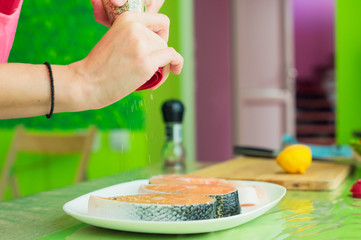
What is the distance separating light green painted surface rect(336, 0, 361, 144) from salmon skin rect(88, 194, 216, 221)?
3.07 metres

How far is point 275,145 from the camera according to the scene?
15.2 ft

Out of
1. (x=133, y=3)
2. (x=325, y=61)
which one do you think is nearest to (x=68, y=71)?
(x=133, y=3)

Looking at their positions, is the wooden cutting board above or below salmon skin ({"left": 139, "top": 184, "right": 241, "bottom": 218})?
below

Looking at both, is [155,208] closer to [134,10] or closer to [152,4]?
[134,10]

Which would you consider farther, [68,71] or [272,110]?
[272,110]

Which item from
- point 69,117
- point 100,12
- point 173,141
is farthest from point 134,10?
point 69,117

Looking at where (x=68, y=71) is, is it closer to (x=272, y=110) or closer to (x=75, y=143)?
(x=75, y=143)

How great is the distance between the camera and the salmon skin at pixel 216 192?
2.33 feet

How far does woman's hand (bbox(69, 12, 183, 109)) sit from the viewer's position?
26.7 inches

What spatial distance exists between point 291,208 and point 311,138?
26.7 ft

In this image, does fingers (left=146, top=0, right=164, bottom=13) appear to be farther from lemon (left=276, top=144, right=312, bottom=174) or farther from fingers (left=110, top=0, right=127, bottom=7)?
lemon (left=276, top=144, right=312, bottom=174)

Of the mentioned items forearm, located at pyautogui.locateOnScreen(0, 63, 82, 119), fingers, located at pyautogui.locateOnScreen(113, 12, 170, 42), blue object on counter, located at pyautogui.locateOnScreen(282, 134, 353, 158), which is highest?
fingers, located at pyautogui.locateOnScreen(113, 12, 170, 42)

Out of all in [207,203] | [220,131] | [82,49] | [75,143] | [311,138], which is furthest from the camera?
[311,138]

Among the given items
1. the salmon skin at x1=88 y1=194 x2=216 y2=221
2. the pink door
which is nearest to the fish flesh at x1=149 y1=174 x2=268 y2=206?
the salmon skin at x1=88 y1=194 x2=216 y2=221
